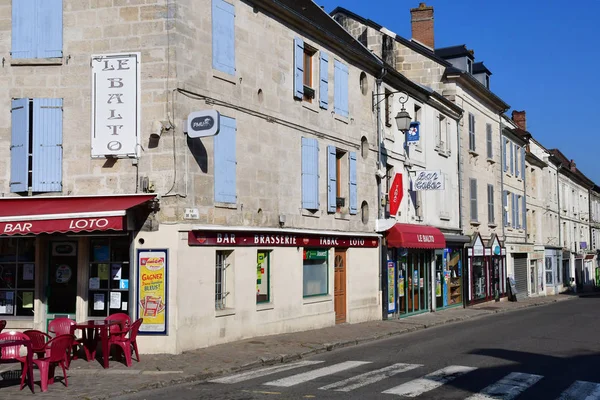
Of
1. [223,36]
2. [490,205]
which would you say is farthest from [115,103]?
[490,205]

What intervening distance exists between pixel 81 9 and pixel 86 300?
5.46 m

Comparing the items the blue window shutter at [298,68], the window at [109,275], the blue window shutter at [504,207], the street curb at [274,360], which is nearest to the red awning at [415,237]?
the street curb at [274,360]

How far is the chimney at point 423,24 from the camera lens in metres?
30.4

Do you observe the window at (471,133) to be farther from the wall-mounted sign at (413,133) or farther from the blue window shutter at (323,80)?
the blue window shutter at (323,80)

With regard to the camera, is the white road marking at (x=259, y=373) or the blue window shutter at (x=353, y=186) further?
the blue window shutter at (x=353, y=186)

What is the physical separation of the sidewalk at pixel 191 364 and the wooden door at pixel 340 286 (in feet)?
3.42

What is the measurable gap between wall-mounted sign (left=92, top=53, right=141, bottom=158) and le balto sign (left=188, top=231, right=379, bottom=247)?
7.05 ft

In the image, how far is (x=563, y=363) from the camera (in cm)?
1179

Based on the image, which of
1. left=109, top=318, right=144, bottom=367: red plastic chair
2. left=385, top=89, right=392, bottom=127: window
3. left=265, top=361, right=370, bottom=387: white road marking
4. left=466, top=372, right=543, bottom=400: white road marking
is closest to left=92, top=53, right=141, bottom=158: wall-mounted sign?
left=109, top=318, right=144, bottom=367: red plastic chair

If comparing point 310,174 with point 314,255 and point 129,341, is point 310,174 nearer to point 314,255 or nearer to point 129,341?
point 314,255

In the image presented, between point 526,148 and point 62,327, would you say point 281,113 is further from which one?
point 526,148

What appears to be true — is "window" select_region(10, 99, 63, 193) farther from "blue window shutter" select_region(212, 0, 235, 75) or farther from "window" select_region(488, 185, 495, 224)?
"window" select_region(488, 185, 495, 224)

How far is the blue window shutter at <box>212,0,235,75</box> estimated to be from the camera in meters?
13.9

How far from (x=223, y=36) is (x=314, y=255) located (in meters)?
6.14
